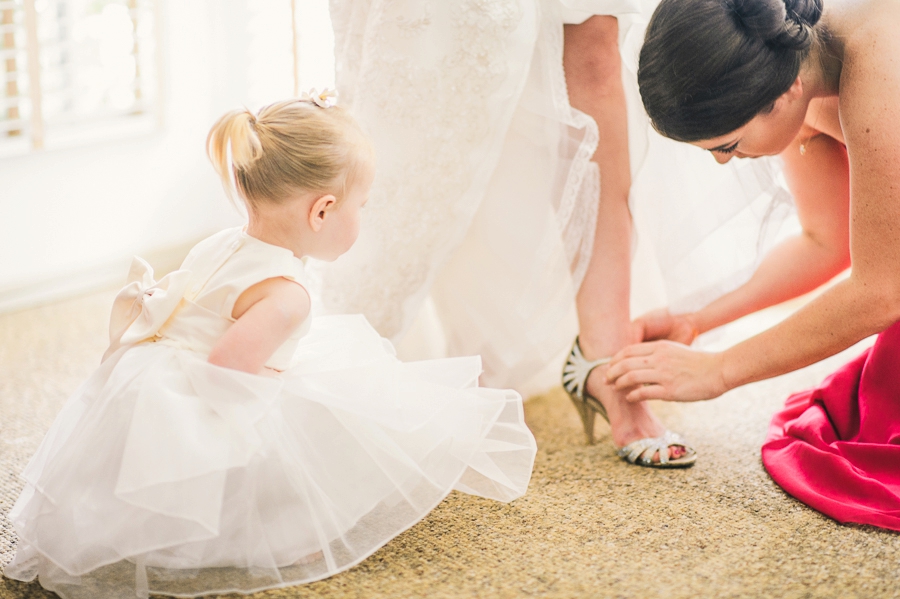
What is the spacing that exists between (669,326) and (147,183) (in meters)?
1.55

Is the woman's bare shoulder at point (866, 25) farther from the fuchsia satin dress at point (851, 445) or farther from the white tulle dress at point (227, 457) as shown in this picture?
the white tulle dress at point (227, 457)

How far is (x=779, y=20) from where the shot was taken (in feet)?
3.18

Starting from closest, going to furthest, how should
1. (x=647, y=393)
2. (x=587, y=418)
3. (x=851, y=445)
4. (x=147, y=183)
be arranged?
(x=851, y=445) → (x=647, y=393) → (x=587, y=418) → (x=147, y=183)

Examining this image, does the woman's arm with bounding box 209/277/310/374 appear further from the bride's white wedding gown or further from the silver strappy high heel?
the silver strappy high heel

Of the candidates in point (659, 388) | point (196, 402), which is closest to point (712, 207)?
point (659, 388)

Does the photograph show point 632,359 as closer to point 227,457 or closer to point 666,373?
point 666,373

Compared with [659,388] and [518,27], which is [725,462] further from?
[518,27]

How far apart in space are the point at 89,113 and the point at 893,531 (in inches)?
82.0

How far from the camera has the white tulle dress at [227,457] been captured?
2.82 feet

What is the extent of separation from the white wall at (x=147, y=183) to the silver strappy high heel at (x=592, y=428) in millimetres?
1346

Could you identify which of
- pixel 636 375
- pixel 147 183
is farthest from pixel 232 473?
pixel 147 183

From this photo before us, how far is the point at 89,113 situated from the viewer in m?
2.27

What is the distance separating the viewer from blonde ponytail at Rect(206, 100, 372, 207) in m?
0.96

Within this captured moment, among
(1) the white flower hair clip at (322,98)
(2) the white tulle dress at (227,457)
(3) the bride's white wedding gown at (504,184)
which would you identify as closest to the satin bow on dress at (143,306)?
(2) the white tulle dress at (227,457)
